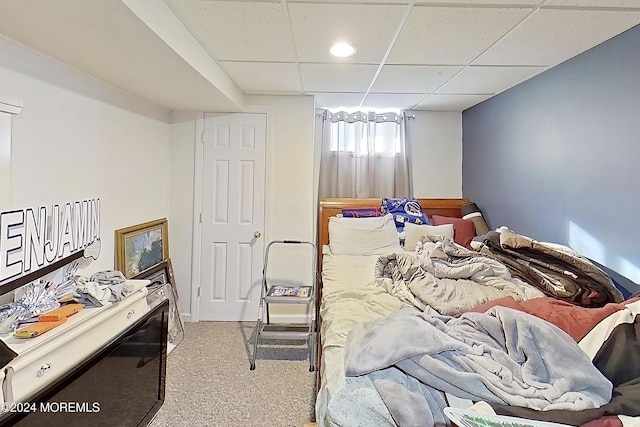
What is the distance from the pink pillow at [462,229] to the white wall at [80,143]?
2.70 meters

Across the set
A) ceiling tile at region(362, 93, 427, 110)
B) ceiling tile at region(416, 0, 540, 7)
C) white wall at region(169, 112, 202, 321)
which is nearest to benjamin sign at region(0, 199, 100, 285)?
white wall at region(169, 112, 202, 321)

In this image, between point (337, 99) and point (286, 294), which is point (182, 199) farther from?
point (337, 99)

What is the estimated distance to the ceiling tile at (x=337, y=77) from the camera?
2.59 metres

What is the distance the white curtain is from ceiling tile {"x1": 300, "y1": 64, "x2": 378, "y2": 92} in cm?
76

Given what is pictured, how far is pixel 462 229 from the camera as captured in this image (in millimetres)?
3432

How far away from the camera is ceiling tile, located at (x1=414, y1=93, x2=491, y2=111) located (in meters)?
3.39

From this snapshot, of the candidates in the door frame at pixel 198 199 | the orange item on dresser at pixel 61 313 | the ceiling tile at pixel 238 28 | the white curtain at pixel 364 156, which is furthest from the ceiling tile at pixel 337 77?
the orange item on dresser at pixel 61 313

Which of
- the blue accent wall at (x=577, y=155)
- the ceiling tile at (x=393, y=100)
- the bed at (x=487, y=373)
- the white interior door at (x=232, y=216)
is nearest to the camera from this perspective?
the bed at (x=487, y=373)

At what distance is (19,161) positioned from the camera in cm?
170

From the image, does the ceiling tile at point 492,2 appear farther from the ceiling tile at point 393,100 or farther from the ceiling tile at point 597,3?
the ceiling tile at point 393,100

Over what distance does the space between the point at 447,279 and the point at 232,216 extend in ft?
6.98

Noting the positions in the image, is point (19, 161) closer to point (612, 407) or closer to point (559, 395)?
point (559, 395)

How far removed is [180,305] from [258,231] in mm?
1033

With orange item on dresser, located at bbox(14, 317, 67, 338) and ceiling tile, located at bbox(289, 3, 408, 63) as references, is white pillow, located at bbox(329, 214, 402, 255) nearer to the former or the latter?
ceiling tile, located at bbox(289, 3, 408, 63)
